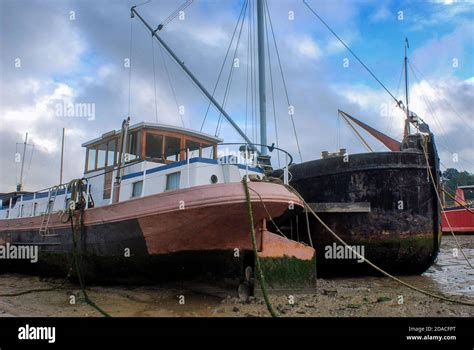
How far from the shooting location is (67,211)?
28.4ft

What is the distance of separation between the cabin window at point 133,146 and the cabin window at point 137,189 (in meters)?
0.78

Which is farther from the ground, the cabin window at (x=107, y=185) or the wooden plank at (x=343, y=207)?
the cabin window at (x=107, y=185)

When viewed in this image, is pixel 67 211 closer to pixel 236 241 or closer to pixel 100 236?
pixel 100 236

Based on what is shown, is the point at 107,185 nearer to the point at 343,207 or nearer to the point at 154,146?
the point at 154,146

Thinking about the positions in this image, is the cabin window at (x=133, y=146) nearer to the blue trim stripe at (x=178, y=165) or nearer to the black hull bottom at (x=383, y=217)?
the blue trim stripe at (x=178, y=165)

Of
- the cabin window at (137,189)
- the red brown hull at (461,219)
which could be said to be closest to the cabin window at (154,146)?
the cabin window at (137,189)

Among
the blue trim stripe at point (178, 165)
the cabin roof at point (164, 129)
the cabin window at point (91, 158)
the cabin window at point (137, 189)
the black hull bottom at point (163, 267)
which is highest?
the cabin roof at point (164, 129)

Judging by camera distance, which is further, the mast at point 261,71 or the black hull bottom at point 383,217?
the mast at point 261,71

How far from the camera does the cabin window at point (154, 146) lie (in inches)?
346

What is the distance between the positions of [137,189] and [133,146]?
4.02ft
